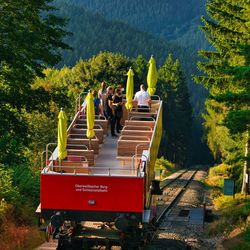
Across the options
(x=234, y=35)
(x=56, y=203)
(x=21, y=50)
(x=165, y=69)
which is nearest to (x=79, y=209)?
(x=56, y=203)

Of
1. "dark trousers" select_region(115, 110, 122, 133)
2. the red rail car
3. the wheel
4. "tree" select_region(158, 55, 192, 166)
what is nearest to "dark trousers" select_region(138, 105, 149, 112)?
"dark trousers" select_region(115, 110, 122, 133)

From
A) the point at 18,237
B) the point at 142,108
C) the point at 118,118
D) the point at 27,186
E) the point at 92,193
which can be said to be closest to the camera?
the point at 92,193

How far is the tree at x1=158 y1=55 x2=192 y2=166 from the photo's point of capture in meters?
104

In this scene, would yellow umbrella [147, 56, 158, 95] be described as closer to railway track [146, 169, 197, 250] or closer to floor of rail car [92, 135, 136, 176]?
floor of rail car [92, 135, 136, 176]

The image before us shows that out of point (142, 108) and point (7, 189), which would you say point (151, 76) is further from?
point (7, 189)

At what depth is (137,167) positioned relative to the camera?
19.7 metres

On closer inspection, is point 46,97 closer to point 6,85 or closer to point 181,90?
point 6,85

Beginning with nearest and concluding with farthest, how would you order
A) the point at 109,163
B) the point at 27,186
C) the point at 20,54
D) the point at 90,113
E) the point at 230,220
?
1. the point at 90,113
2. the point at 109,163
3. the point at 20,54
4. the point at 27,186
5. the point at 230,220

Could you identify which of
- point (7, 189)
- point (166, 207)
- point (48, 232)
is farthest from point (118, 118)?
point (166, 207)

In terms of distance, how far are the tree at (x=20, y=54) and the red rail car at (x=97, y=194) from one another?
5104 mm

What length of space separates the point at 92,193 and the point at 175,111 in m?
88.8

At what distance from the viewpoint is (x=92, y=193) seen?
64.4 feet

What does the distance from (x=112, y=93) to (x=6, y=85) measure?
461 cm

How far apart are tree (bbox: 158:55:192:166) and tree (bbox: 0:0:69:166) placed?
73.7 m
